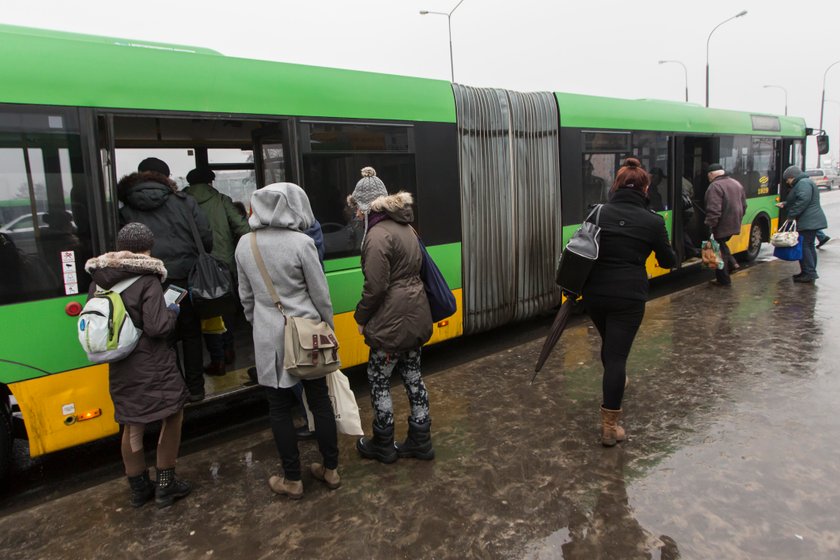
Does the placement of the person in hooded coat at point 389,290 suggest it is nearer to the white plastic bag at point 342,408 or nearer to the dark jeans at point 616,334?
the white plastic bag at point 342,408

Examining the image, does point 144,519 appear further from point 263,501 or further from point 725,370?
point 725,370

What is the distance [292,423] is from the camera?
3562 millimetres

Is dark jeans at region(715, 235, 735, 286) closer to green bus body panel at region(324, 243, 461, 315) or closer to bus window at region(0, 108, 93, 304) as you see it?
green bus body panel at region(324, 243, 461, 315)

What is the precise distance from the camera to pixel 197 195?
5.32 meters

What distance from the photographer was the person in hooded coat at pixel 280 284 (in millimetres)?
3359

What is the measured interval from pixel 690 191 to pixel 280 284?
8.31 meters

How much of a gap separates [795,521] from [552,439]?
5.09ft

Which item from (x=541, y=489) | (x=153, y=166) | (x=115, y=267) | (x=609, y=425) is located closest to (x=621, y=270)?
(x=609, y=425)

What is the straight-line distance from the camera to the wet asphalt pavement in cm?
313

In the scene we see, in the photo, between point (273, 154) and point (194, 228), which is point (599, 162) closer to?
point (273, 154)

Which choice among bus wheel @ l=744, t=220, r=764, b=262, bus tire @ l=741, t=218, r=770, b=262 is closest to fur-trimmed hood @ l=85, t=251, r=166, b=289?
bus tire @ l=741, t=218, r=770, b=262

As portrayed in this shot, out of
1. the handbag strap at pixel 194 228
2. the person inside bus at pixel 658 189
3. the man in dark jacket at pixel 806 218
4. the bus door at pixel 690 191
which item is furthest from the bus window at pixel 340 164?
the man in dark jacket at pixel 806 218

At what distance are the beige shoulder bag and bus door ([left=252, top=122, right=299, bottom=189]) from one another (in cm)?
152

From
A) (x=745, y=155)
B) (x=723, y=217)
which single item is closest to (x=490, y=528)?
(x=723, y=217)
